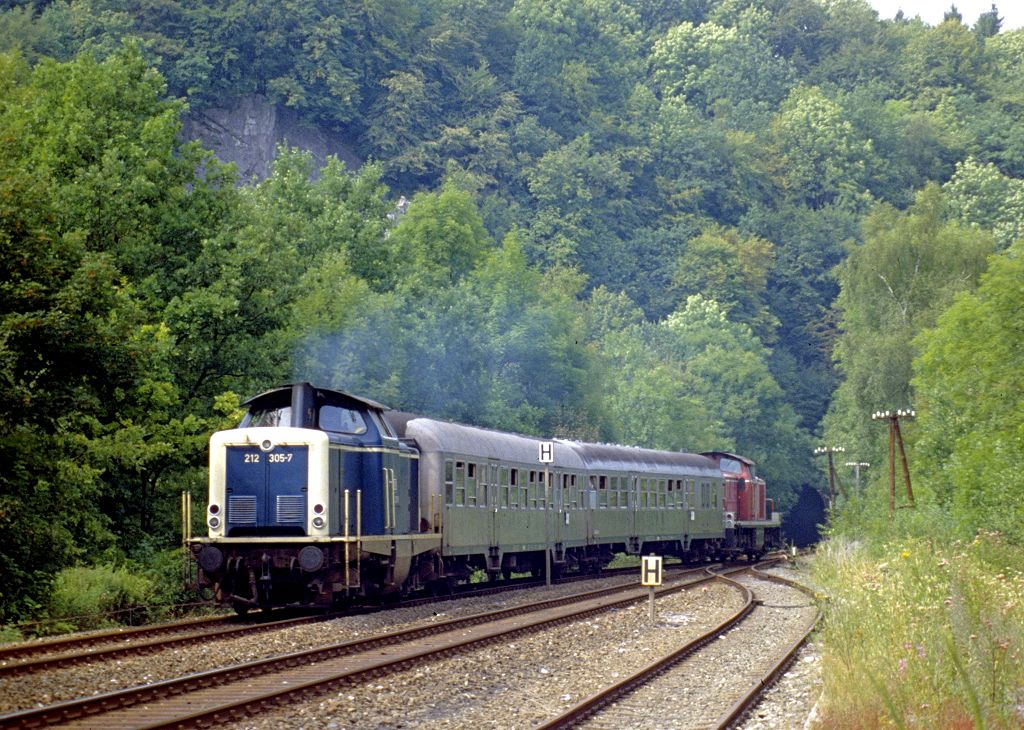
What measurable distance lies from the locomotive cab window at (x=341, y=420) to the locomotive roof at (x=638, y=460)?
14345 mm

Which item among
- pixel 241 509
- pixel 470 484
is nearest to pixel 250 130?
pixel 470 484

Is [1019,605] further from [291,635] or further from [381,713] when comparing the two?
[291,635]

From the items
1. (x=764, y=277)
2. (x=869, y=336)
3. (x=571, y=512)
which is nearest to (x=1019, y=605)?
(x=571, y=512)

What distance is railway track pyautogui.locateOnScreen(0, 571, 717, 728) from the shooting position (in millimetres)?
12625

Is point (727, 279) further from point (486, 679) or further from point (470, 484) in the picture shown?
point (486, 679)

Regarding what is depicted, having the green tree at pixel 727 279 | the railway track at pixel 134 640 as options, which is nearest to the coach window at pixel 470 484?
the railway track at pixel 134 640

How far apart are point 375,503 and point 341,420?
58.7 inches

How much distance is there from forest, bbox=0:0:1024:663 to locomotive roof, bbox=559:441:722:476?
5.31 m

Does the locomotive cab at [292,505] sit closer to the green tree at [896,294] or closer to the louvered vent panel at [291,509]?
the louvered vent panel at [291,509]

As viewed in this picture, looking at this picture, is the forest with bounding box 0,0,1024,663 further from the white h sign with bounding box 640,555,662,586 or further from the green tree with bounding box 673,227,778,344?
the white h sign with bounding box 640,555,662,586

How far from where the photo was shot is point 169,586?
2731cm

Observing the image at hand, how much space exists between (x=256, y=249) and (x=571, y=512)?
33.9 ft

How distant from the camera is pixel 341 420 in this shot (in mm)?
23406

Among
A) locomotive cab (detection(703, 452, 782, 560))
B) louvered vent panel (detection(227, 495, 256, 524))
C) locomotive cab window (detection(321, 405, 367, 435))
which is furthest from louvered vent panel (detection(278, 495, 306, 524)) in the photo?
locomotive cab (detection(703, 452, 782, 560))
